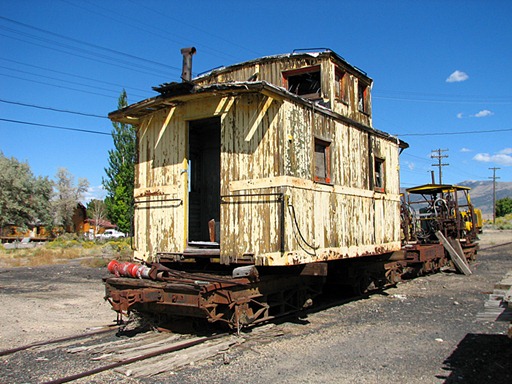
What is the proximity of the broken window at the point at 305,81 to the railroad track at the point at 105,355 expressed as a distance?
6.25 metres

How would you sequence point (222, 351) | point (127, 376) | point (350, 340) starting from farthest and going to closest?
point (350, 340) < point (222, 351) < point (127, 376)

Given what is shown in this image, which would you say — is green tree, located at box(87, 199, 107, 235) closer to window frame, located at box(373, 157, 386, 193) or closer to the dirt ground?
the dirt ground

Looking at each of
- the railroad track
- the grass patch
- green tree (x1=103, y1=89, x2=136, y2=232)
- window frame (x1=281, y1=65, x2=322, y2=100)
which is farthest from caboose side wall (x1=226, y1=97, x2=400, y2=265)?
green tree (x1=103, y1=89, x2=136, y2=232)

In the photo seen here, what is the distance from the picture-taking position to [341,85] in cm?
1112

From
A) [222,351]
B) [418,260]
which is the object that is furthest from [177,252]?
[418,260]

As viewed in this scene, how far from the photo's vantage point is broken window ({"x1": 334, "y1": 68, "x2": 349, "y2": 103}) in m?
10.9

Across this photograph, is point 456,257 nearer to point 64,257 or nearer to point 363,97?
point 363,97

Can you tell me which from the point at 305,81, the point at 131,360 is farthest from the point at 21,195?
the point at 131,360

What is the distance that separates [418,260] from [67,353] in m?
12.3

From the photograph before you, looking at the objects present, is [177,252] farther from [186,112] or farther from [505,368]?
[505,368]

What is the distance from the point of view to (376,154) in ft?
39.2

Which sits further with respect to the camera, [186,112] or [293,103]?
[186,112]

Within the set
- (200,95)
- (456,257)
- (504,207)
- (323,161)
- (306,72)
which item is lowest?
(456,257)

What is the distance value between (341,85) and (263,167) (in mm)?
4237
